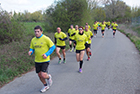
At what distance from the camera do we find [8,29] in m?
10.1

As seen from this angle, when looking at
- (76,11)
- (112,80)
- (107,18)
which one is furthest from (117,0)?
(112,80)

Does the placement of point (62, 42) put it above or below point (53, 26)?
below

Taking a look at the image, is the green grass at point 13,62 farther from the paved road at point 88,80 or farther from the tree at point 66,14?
the tree at point 66,14

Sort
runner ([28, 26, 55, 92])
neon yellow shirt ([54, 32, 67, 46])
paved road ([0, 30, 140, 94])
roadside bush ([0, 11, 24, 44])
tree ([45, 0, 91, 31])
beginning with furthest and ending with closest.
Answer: tree ([45, 0, 91, 31]) → roadside bush ([0, 11, 24, 44]) → neon yellow shirt ([54, 32, 67, 46]) → paved road ([0, 30, 140, 94]) → runner ([28, 26, 55, 92])

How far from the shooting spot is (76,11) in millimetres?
19594

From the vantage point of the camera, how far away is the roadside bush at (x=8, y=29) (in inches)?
394

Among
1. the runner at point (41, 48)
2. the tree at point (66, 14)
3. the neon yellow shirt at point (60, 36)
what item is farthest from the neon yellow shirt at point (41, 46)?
the tree at point (66, 14)

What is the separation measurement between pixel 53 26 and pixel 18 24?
7.74 meters

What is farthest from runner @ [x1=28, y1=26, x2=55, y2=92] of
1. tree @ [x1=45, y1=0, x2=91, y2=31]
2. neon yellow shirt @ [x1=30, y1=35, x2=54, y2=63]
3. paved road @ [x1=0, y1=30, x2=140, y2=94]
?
tree @ [x1=45, y1=0, x2=91, y2=31]

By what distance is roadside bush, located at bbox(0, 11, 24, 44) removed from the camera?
1000 cm

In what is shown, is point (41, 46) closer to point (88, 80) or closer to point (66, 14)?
point (88, 80)

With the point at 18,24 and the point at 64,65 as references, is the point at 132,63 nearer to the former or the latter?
the point at 64,65

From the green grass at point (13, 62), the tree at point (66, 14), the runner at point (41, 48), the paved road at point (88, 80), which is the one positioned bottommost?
the paved road at point (88, 80)

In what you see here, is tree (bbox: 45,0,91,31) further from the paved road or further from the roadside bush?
the paved road
